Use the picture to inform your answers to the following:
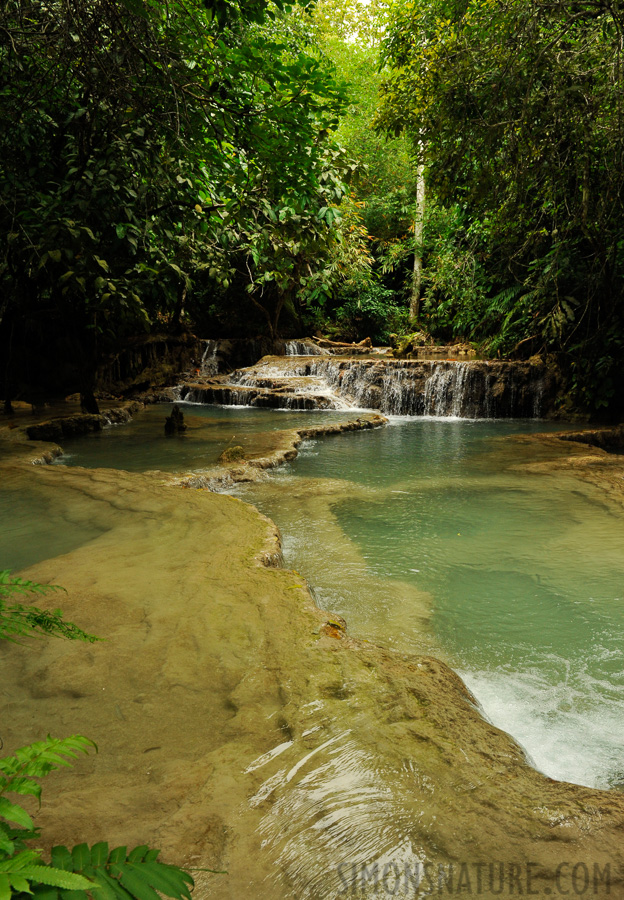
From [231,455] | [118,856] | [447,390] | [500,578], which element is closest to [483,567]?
[500,578]

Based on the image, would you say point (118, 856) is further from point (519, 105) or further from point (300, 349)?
point (300, 349)

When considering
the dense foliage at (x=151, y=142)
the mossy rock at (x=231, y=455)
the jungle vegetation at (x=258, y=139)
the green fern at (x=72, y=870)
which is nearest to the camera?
the green fern at (x=72, y=870)

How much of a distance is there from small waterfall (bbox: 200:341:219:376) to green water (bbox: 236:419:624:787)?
38.7 feet

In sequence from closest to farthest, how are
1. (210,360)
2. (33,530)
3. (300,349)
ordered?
(33,530), (210,360), (300,349)

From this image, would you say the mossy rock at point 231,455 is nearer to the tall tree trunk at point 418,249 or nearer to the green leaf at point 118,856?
the green leaf at point 118,856

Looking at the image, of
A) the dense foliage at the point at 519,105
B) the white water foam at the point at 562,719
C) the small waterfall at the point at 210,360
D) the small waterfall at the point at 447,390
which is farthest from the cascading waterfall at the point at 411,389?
the white water foam at the point at 562,719

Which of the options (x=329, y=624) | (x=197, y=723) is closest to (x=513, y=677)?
(x=329, y=624)

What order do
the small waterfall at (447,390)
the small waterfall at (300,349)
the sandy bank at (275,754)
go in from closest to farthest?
the sandy bank at (275,754) → the small waterfall at (447,390) → the small waterfall at (300,349)

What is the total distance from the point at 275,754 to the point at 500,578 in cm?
287

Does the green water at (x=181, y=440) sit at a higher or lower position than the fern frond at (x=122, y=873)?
lower

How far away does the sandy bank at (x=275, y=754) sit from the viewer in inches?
58.1

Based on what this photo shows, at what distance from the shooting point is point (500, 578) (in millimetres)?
4250

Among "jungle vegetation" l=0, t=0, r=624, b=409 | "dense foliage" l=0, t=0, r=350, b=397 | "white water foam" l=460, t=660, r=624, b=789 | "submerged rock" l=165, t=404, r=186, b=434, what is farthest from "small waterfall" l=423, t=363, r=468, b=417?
"white water foam" l=460, t=660, r=624, b=789

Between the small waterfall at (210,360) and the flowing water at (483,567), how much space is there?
1027 centimetres
